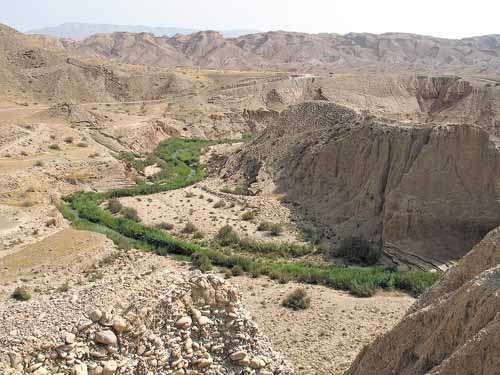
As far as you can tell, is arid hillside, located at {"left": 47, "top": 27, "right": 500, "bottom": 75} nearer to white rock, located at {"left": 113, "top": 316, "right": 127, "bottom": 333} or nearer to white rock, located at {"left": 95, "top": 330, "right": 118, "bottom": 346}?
white rock, located at {"left": 113, "top": 316, "right": 127, "bottom": 333}

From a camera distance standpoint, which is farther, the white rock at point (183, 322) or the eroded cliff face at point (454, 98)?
the eroded cliff face at point (454, 98)

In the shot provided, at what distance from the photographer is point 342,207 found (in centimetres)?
2409

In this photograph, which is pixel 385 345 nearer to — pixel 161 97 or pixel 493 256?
pixel 493 256

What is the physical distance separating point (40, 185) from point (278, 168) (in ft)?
42.7

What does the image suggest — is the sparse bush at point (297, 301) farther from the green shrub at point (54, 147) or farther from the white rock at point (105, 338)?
the green shrub at point (54, 147)

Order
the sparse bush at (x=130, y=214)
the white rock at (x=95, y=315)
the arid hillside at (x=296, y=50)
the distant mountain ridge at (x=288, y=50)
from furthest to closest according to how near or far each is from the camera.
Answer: the arid hillside at (x=296, y=50)
the distant mountain ridge at (x=288, y=50)
the sparse bush at (x=130, y=214)
the white rock at (x=95, y=315)

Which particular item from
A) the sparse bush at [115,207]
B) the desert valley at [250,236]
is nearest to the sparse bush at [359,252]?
the desert valley at [250,236]

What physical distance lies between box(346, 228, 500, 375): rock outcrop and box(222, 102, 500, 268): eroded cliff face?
31.3 ft

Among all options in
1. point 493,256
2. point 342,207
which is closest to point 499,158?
point 342,207

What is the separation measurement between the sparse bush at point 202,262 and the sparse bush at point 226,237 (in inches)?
89.3

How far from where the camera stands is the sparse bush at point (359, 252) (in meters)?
19.8

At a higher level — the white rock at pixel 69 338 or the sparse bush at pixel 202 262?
the white rock at pixel 69 338

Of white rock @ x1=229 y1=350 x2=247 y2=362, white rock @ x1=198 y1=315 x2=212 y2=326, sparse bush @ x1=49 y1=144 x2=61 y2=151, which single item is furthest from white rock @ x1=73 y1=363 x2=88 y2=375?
sparse bush @ x1=49 y1=144 x2=61 y2=151

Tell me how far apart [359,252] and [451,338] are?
12.3m
